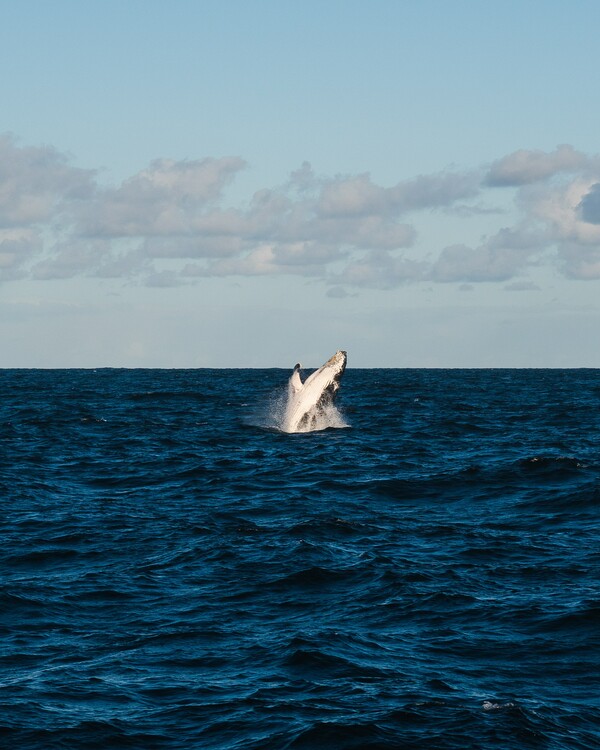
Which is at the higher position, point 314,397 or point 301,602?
point 314,397

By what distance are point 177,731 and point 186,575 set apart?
789 cm

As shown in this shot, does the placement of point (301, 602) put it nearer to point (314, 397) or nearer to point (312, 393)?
point (312, 393)

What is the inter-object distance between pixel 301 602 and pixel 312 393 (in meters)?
27.5

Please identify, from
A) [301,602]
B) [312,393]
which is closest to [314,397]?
[312,393]

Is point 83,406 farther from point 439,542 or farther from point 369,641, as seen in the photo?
point 369,641

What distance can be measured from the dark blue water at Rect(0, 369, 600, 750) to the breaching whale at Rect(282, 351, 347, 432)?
19.0ft

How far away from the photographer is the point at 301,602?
1975cm

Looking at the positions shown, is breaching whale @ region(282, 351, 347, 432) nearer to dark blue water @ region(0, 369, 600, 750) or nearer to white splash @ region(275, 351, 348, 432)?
white splash @ region(275, 351, 348, 432)

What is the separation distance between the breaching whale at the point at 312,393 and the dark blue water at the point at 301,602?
580cm

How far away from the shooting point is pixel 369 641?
17.3 metres

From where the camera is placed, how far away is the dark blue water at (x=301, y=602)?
14062mm

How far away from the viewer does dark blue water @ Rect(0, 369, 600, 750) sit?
14.1 metres

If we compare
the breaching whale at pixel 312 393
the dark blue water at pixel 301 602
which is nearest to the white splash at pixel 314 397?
the breaching whale at pixel 312 393

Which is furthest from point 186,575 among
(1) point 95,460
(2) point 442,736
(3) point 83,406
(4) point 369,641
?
(3) point 83,406
